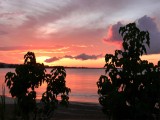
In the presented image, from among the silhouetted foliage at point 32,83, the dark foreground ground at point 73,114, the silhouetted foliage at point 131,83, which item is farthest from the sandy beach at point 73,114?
the silhouetted foliage at point 131,83

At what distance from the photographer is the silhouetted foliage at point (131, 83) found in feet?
22.7

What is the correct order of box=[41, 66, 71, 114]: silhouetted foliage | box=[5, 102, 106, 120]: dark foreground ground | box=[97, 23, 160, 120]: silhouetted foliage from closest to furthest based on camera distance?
1. box=[97, 23, 160, 120]: silhouetted foliage
2. box=[41, 66, 71, 114]: silhouetted foliage
3. box=[5, 102, 106, 120]: dark foreground ground

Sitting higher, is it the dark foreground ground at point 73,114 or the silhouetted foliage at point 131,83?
the silhouetted foliage at point 131,83

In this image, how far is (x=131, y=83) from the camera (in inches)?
284

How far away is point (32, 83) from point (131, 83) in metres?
2.60

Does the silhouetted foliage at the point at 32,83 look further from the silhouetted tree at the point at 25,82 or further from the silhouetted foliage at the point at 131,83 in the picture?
the silhouetted foliage at the point at 131,83

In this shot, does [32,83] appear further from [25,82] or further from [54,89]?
[54,89]

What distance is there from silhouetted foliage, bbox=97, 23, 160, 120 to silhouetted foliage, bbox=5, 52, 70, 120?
5.24ft

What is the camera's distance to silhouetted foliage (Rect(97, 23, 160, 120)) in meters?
6.93

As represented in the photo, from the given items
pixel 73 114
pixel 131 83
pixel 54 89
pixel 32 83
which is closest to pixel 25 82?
pixel 32 83

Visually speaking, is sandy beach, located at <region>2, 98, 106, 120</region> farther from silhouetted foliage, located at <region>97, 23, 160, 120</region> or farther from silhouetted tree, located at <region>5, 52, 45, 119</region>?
silhouetted foliage, located at <region>97, 23, 160, 120</region>

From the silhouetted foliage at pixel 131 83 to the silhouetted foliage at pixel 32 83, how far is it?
1598 millimetres

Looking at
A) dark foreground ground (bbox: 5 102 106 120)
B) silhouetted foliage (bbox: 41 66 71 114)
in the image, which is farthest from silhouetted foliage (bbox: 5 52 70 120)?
dark foreground ground (bbox: 5 102 106 120)

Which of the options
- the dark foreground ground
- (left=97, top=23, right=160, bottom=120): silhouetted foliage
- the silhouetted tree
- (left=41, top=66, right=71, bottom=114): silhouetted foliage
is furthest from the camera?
the dark foreground ground
